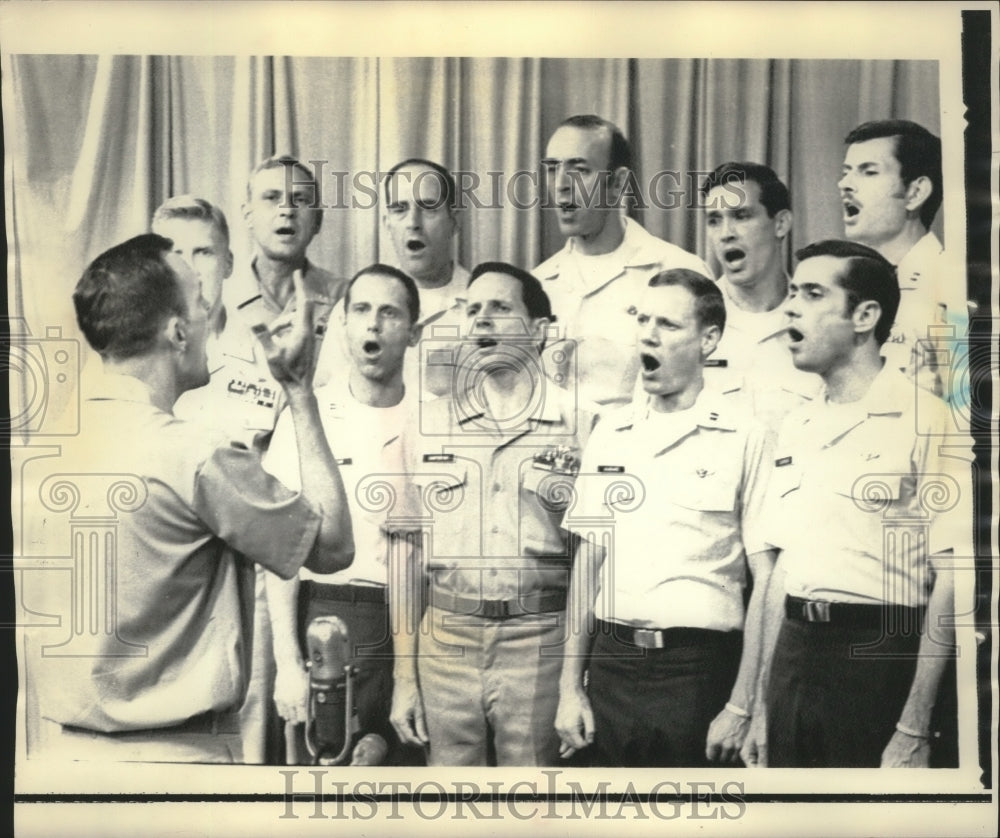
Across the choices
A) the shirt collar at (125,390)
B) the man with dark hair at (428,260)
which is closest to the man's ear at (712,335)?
the man with dark hair at (428,260)

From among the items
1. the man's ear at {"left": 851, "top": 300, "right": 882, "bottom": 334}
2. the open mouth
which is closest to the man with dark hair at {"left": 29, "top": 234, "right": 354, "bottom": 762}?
the open mouth

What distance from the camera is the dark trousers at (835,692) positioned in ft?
9.50

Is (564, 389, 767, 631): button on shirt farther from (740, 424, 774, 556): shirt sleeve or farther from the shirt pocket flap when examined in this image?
the shirt pocket flap

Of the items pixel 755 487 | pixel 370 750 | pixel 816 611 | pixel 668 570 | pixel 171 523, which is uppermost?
pixel 755 487

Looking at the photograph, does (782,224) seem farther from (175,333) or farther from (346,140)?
(175,333)

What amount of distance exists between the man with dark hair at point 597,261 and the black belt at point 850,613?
785 mm

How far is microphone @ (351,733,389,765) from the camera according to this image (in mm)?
2904

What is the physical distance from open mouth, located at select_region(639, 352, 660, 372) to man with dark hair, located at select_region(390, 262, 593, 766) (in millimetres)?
223

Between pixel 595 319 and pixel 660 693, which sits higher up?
pixel 595 319

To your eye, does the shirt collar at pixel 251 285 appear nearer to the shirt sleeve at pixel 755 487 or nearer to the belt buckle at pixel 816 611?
the shirt sleeve at pixel 755 487

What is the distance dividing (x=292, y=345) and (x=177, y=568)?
727 millimetres

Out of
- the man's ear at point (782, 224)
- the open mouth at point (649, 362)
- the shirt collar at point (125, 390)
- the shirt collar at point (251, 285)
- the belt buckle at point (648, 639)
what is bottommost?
the belt buckle at point (648, 639)

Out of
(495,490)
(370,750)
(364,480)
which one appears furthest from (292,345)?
(370,750)

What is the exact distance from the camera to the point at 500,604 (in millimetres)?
2896
